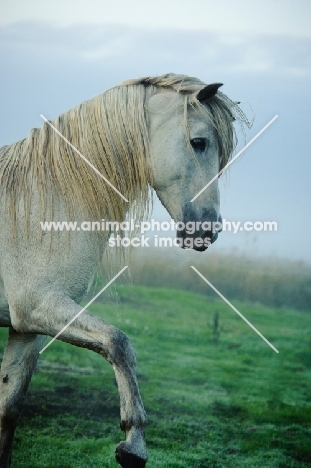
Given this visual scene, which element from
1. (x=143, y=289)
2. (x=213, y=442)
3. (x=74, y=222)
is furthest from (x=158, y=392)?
(x=74, y=222)

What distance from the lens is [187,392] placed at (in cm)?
427

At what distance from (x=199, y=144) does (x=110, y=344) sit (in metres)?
0.76

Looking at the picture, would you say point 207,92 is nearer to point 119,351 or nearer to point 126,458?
point 119,351

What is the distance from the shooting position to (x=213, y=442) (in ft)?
11.5

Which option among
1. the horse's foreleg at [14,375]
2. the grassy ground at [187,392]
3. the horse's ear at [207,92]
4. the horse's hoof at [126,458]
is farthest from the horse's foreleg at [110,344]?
the horse's ear at [207,92]

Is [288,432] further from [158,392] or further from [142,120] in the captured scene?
[142,120]

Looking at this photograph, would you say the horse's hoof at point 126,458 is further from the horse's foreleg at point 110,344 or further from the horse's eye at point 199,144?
the horse's eye at point 199,144

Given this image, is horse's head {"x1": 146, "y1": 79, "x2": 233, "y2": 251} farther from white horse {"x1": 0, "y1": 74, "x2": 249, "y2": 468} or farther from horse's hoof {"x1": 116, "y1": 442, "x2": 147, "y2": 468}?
horse's hoof {"x1": 116, "y1": 442, "x2": 147, "y2": 468}

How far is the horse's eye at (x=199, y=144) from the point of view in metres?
2.25

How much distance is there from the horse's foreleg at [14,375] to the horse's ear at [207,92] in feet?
3.41

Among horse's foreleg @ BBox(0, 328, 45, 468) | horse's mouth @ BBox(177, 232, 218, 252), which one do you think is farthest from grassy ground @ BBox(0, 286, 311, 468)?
horse's mouth @ BBox(177, 232, 218, 252)

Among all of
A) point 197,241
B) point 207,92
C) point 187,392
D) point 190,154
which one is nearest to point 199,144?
point 190,154

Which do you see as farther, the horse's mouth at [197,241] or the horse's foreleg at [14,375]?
the horse's foreleg at [14,375]

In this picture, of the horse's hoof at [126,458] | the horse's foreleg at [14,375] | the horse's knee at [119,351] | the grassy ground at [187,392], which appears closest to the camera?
the horse's hoof at [126,458]
